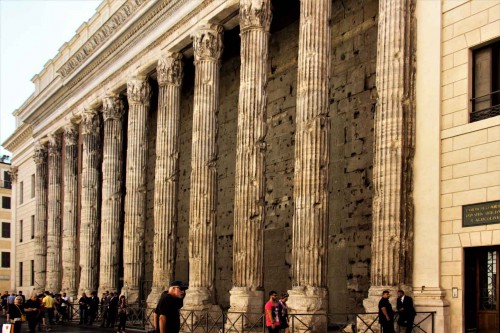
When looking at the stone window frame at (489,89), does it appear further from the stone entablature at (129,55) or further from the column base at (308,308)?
the stone entablature at (129,55)

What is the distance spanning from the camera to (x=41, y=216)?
4212 cm

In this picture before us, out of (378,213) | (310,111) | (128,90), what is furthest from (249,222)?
(128,90)

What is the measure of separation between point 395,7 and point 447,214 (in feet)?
16.0

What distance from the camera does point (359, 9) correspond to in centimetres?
2230

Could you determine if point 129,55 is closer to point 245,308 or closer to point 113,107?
point 113,107

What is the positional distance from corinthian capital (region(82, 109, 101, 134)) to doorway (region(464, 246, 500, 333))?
22.8m

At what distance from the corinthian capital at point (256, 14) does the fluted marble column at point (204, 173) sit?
2.66 metres

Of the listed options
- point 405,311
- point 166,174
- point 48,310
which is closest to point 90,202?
point 48,310

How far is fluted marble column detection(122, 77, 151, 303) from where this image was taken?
91.3ft

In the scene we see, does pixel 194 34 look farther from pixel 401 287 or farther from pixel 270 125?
pixel 401 287

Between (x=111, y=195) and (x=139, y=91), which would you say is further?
(x=111, y=195)

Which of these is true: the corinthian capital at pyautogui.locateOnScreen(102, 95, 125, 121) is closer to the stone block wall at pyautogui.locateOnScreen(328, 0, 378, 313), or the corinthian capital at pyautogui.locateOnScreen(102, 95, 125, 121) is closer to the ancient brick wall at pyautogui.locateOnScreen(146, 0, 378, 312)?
the ancient brick wall at pyautogui.locateOnScreen(146, 0, 378, 312)

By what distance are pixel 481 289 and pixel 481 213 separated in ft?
5.19

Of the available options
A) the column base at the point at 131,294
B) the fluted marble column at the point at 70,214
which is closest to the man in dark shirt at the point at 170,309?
the column base at the point at 131,294
